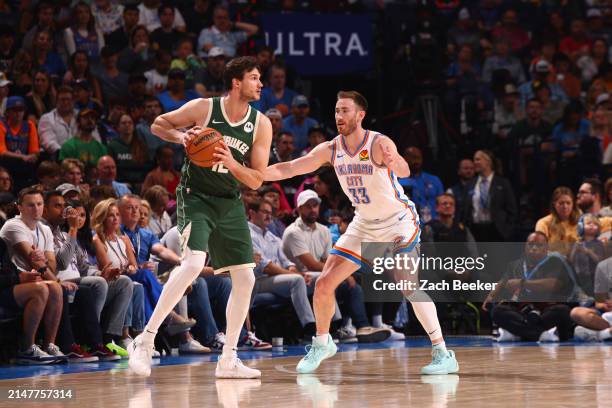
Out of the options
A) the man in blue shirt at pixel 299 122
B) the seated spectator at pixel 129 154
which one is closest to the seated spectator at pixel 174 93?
the seated spectator at pixel 129 154

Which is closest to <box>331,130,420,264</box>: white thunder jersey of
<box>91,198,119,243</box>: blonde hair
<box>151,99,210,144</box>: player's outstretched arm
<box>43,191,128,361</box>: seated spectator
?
<box>151,99,210,144</box>: player's outstretched arm

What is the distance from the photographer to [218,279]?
10625mm

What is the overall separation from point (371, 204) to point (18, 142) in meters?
5.24

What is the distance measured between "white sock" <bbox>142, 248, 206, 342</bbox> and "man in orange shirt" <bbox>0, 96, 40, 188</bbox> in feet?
15.6

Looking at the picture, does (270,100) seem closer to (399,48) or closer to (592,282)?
(399,48)

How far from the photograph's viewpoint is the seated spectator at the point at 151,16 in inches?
583

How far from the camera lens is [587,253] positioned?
11711 mm

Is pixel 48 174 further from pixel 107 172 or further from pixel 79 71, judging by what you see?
pixel 79 71

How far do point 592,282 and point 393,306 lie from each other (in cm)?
227

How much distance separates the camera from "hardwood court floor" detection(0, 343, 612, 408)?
6250 millimetres

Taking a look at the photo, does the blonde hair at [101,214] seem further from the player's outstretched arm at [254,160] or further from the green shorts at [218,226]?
the player's outstretched arm at [254,160]

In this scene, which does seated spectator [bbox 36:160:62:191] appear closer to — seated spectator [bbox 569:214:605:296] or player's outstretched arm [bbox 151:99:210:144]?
player's outstretched arm [bbox 151:99:210:144]

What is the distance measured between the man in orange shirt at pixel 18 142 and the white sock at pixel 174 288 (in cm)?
475

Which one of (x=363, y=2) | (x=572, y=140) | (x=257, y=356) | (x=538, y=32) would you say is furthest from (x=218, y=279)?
(x=538, y=32)
